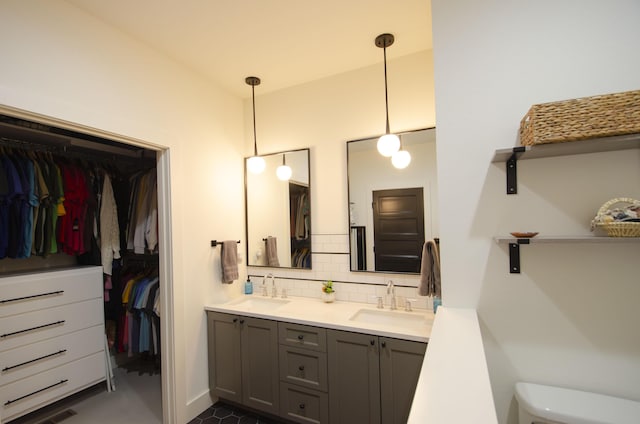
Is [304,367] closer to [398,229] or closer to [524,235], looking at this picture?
[398,229]

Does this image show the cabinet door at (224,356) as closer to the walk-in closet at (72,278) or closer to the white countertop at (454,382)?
the walk-in closet at (72,278)

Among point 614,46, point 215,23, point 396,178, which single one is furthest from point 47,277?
point 614,46

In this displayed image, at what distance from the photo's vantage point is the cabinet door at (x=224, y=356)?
2211mm

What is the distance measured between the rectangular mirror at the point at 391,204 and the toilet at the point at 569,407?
97 centimetres

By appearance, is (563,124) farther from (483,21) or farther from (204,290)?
(204,290)

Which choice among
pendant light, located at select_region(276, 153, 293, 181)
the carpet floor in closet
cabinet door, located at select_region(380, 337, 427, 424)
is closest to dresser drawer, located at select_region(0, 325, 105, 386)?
the carpet floor in closet

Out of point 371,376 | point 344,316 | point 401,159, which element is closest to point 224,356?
point 344,316

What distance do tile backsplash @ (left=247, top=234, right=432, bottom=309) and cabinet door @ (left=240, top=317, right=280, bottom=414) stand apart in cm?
54

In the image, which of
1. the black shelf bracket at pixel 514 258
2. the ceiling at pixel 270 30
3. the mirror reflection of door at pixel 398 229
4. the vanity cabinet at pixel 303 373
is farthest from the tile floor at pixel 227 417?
the ceiling at pixel 270 30

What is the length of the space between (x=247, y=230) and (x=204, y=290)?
70 cm

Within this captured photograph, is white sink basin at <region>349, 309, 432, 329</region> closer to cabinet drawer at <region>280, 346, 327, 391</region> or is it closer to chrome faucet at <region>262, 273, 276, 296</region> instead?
cabinet drawer at <region>280, 346, 327, 391</region>

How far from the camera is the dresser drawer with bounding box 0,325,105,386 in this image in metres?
2.05

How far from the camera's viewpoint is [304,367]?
1.95m

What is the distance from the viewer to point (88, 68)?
1624 mm
